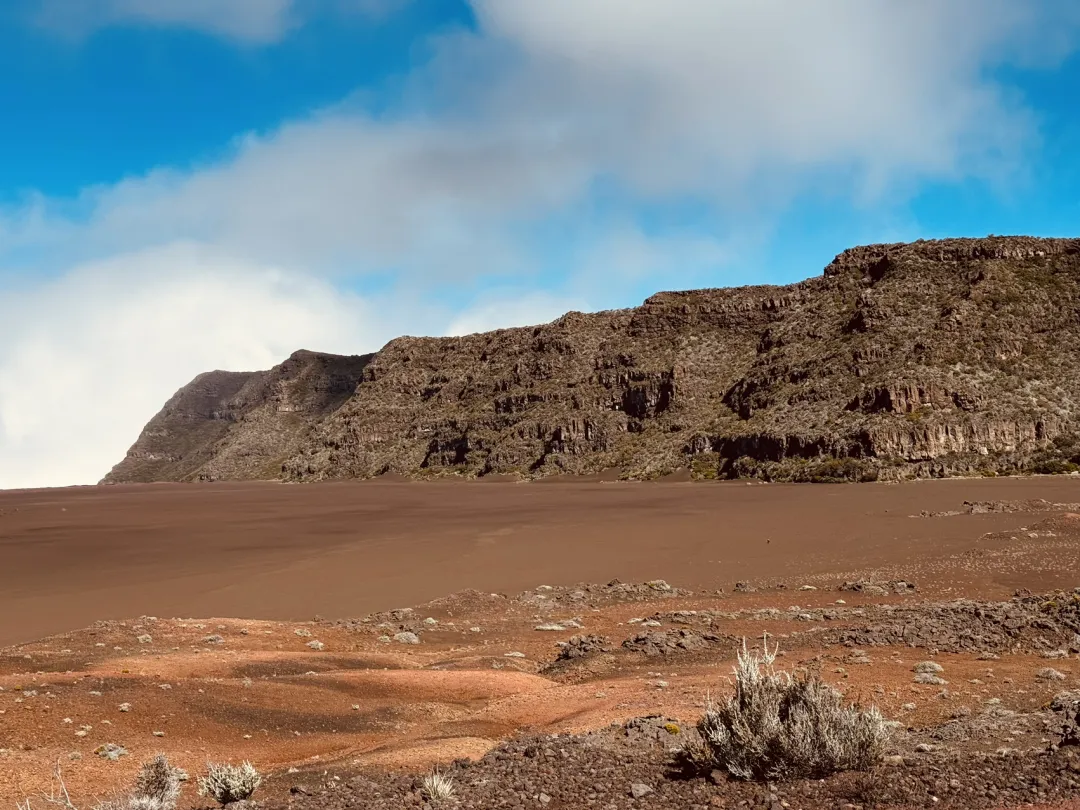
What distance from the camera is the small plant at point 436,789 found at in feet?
17.8

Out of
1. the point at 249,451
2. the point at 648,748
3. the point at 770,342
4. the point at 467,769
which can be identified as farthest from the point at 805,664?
the point at 249,451

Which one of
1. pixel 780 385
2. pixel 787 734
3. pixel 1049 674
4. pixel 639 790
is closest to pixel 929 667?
pixel 1049 674

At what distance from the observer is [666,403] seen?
9450 cm

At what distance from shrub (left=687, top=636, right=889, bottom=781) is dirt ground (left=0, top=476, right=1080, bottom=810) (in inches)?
13.7

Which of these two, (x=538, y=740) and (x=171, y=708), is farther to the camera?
(x=171, y=708)

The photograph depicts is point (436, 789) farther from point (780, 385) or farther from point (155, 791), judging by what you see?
point (780, 385)

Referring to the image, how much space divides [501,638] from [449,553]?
11236mm

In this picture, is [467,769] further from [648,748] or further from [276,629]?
[276,629]

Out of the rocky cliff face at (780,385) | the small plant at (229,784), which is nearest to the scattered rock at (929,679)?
the small plant at (229,784)

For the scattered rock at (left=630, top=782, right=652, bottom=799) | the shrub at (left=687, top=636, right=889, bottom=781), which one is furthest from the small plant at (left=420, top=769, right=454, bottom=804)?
the shrub at (left=687, top=636, right=889, bottom=781)

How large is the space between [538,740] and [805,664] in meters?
5.19

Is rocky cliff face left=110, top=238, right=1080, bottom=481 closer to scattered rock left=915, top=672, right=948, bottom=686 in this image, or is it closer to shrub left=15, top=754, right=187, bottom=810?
scattered rock left=915, top=672, right=948, bottom=686

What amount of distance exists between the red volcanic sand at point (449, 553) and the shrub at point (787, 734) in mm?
13178

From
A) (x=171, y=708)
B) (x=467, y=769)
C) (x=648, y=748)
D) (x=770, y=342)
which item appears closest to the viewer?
(x=467, y=769)
